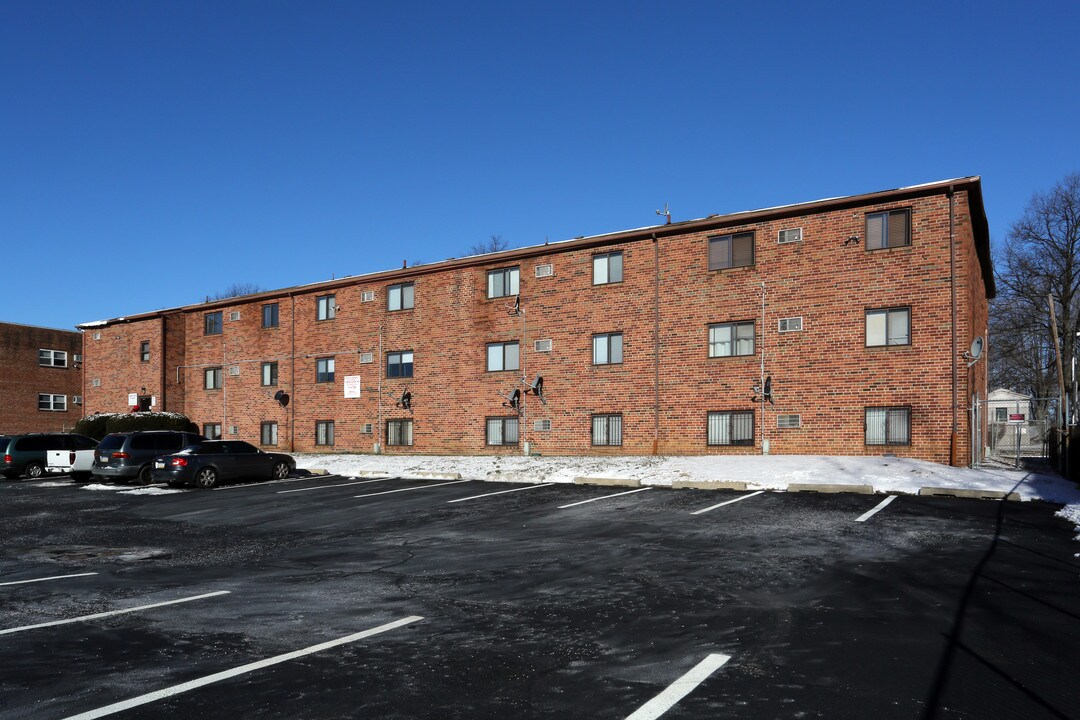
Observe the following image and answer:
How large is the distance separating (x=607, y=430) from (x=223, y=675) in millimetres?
23703

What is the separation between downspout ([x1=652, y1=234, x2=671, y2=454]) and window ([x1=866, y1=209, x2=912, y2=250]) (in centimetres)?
682

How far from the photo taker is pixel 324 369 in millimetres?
37094

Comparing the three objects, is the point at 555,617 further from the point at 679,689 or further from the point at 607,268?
the point at 607,268

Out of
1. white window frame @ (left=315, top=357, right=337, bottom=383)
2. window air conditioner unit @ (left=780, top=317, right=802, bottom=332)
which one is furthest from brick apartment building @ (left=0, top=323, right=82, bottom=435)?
window air conditioner unit @ (left=780, top=317, right=802, bottom=332)

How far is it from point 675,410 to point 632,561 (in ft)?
57.6

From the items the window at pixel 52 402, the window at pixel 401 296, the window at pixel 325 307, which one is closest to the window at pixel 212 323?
the window at pixel 325 307

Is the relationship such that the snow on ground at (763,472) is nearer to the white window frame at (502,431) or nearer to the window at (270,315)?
the white window frame at (502,431)

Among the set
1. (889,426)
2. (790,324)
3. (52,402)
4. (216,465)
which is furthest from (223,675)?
(52,402)

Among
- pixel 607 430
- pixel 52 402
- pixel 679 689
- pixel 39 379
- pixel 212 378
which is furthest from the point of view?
pixel 52 402

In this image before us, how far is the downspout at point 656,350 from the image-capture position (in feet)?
91.4

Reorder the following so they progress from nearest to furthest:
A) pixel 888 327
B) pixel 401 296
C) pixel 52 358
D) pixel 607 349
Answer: pixel 888 327, pixel 607 349, pixel 401 296, pixel 52 358

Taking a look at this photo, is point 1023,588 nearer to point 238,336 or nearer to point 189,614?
point 189,614

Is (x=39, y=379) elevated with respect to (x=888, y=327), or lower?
lower

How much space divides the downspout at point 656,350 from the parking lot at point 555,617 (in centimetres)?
1282
